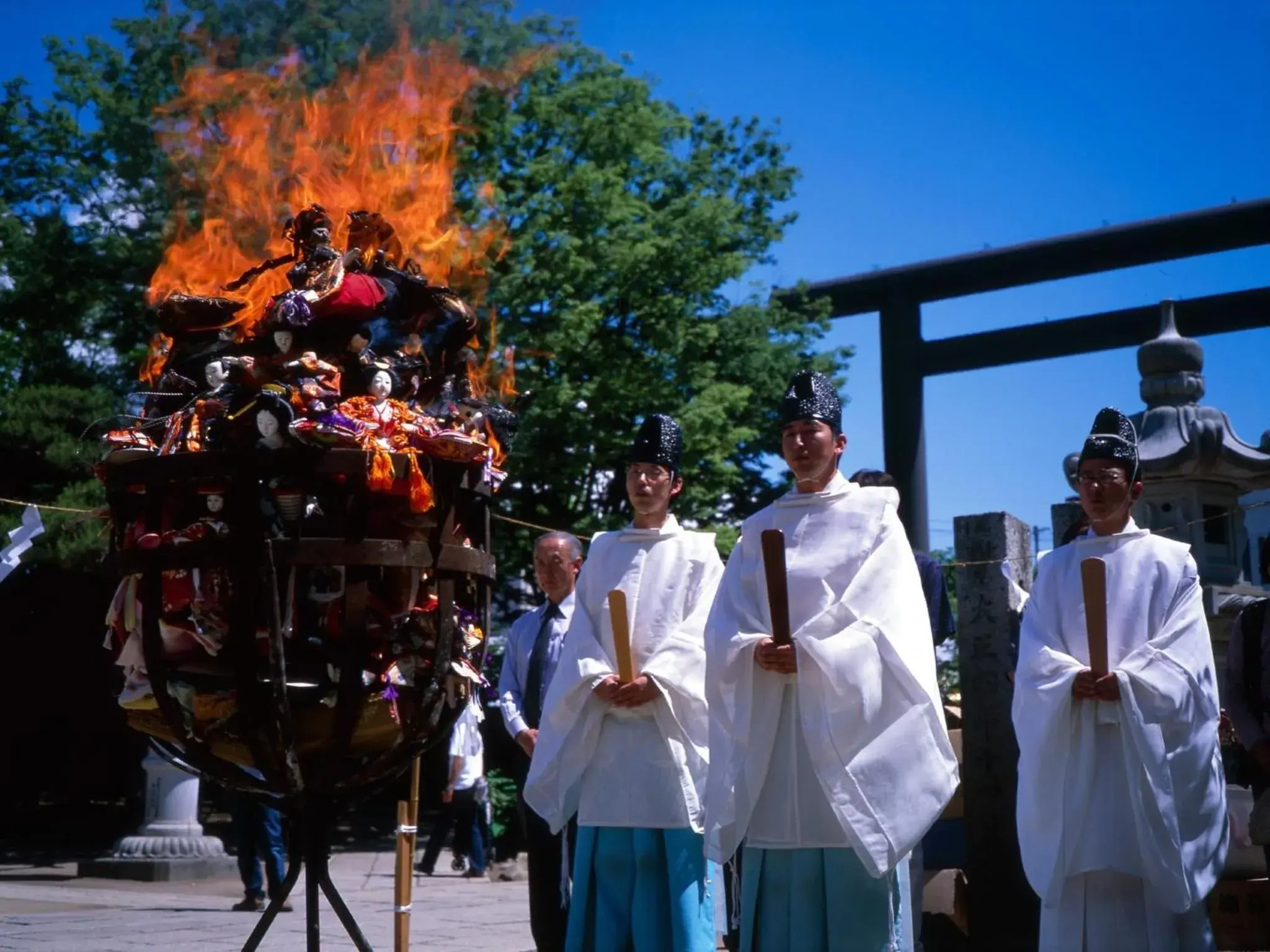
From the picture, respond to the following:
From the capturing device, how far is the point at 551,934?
20.6 feet

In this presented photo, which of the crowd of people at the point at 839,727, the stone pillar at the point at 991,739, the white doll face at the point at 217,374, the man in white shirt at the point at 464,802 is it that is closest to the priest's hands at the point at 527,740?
the crowd of people at the point at 839,727

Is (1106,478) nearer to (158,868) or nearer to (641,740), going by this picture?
(641,740)

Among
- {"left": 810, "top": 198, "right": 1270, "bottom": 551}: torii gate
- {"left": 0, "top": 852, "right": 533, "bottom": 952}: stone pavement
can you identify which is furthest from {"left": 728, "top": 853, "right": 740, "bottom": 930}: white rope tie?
{"left": 810, "top": 198, "right": 1270, "bottom": 551}: torii gate

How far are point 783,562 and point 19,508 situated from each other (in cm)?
1192

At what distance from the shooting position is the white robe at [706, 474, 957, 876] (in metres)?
4.43

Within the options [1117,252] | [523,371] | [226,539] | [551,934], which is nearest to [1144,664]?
[551,934]

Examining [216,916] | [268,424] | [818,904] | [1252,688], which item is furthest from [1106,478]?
[216,916]

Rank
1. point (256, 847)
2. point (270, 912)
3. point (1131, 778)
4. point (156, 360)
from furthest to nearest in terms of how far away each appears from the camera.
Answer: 1. point (256, 847)
2. point (1131, 778)
3. point (156, 360)
4. point (270, 912)

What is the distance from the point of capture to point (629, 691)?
5172 millimetres

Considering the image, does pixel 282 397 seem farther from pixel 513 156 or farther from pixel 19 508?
pixel 513 156

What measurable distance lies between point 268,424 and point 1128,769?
10.3ft

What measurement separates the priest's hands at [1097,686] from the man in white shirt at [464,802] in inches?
225

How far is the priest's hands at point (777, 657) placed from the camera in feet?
14.7

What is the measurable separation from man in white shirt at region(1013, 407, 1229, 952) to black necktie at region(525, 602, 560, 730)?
2142 mm
